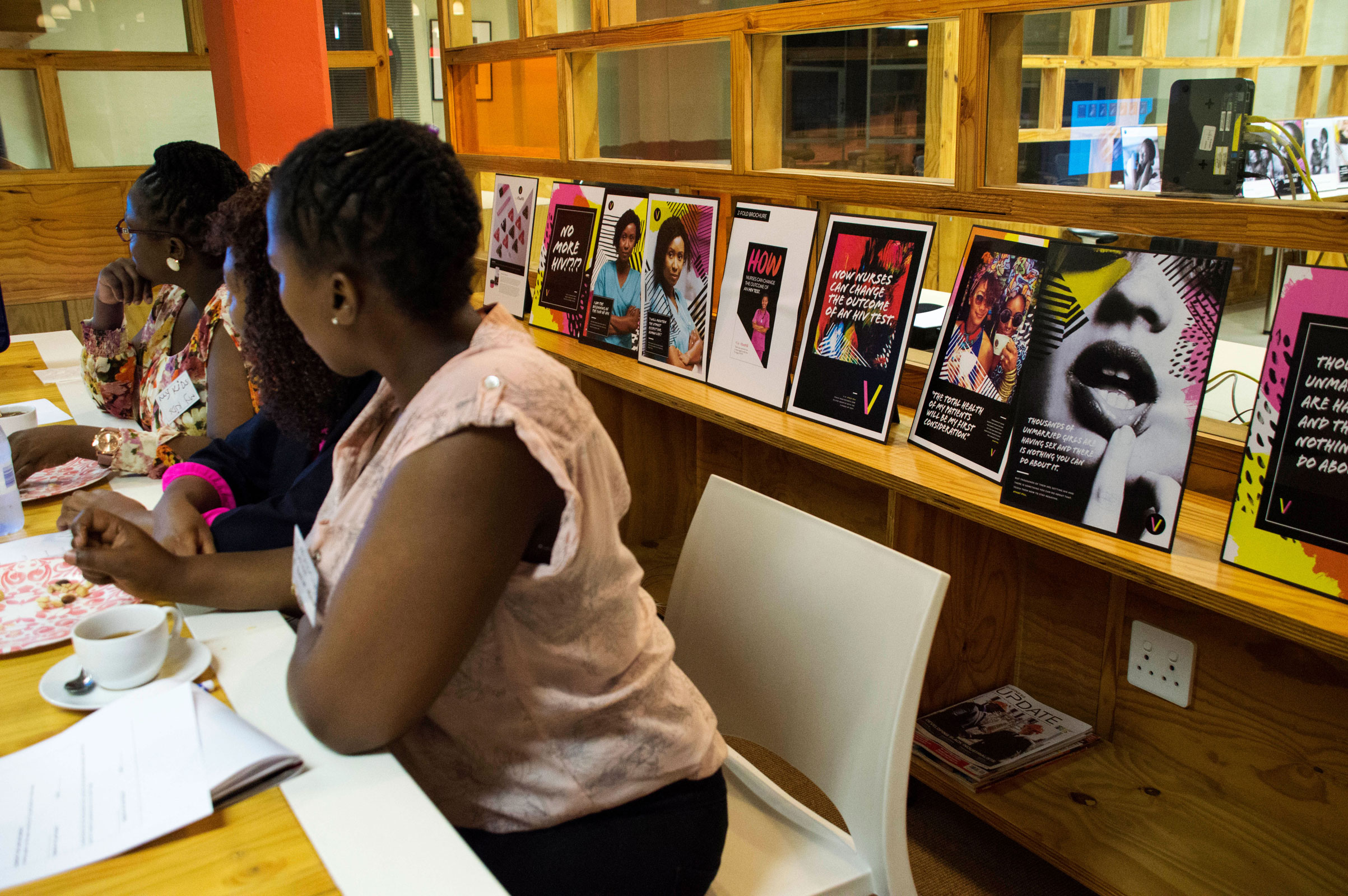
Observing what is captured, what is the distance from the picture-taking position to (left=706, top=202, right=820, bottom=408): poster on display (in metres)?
2.19

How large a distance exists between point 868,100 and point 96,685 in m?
1.98

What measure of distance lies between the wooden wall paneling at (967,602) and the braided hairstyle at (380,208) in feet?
3.61

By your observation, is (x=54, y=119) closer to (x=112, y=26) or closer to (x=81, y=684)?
(x=112, y=26)

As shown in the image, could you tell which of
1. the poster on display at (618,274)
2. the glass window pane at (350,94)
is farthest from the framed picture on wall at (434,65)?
the poster on display at (618,274)

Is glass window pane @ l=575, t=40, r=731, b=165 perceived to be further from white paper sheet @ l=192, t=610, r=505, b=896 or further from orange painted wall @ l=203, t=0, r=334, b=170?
white paper sheet @ l=192, t=610, r=505, b=896

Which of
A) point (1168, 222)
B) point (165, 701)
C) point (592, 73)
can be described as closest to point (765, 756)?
point (1168, 222)

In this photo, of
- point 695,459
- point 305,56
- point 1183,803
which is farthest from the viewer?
point 305,56

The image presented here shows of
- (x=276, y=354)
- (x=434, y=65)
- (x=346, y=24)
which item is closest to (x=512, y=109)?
(x=276, y=354)

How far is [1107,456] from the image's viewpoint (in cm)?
158

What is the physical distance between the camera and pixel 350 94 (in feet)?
17.4

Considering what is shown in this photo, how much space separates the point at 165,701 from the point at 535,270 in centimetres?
224

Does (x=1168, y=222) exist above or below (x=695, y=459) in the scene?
above

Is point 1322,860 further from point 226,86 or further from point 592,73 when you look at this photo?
point 226,86

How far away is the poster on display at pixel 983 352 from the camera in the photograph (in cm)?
176
